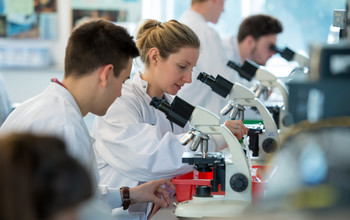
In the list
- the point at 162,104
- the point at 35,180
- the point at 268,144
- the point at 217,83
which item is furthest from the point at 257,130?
the point at 35,180

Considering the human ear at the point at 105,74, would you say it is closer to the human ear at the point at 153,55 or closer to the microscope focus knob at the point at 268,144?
the human ear at the point at 153,55

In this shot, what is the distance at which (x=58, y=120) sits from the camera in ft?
5.85

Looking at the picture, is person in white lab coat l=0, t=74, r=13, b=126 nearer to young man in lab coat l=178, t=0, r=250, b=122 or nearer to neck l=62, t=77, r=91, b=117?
young man in lab coat l=178, t=0, r=250, b=122

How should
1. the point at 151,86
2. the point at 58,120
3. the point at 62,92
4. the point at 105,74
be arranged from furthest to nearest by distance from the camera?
the point at 151,86, the point at 105,74, the point at 62,92, the point at 58,120

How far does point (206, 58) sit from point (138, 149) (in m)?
1.64

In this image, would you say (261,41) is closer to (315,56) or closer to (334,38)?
(334,38)

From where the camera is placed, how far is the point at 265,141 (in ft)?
8.65

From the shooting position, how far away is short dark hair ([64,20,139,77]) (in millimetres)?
2002

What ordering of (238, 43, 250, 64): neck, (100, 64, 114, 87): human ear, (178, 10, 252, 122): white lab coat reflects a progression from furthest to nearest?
1. (238, 43, 250, 64): neck
2. (178, 10, 252, 122): white lab coat
3. (100, 64, 114, 87): human ear

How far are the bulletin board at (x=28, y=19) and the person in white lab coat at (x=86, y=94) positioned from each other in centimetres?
433

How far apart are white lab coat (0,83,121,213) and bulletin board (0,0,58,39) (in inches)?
177

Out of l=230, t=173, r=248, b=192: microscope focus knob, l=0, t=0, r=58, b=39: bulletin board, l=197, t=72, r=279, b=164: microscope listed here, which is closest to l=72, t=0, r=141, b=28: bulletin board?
l=0, t=0, r=58, b=39: bulletin board

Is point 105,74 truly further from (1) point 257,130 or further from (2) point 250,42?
(2) point 250,42

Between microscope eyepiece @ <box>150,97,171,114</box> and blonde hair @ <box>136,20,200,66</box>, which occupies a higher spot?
blonde hair @ <box>136,20,200,66</box>
